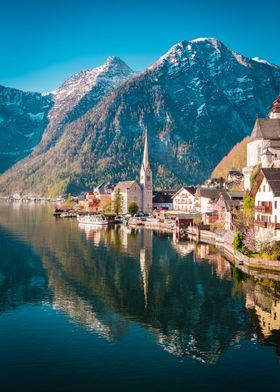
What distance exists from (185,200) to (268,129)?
266 feet

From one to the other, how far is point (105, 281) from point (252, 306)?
2114 centimetres

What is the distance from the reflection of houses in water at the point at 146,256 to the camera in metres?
64.2

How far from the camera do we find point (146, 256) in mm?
87438

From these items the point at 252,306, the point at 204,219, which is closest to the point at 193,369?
the point at 252,306

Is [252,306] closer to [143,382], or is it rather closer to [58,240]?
[143,382]

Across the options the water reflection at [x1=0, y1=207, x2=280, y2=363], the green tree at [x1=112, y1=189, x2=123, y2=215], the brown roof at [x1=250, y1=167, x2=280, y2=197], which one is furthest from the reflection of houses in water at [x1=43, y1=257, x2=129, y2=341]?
the green tree at [x1=112, y1=189, x2=123, y2=215]

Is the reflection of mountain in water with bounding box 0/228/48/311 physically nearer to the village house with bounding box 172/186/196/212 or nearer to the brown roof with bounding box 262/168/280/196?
the brown roof with bounding box 262/168/280/196

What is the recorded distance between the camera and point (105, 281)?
65.4 meters

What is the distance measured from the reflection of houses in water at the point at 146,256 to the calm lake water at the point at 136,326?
0.32 m

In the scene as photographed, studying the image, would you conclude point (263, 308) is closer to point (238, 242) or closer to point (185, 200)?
point (238, 242)

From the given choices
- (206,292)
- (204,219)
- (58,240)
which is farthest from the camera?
(204,219)

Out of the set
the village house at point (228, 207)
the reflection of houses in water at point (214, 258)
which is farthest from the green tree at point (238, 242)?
the village house at point (228, 207)

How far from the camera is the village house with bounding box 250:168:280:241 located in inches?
2872

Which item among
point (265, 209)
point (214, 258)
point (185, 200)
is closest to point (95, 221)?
point (185, 200)
